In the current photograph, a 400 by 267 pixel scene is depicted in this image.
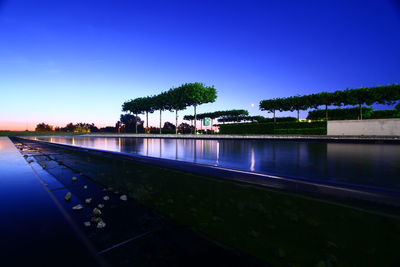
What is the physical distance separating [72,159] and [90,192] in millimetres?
3460

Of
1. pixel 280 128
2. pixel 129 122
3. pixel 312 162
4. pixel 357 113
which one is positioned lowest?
pixel 312 162

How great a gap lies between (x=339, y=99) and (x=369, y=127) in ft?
27.3

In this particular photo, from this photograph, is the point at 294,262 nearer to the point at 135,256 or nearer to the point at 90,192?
the point at 135,256

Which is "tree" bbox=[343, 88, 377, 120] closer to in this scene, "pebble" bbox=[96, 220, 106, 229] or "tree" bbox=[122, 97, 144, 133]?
"pebble" bbox=[96, 220, 106, 229]

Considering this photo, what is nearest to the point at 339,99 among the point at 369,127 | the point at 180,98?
the point at 369,127

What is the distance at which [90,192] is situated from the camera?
2.92m

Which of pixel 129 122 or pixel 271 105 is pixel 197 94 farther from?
pixel 129 122

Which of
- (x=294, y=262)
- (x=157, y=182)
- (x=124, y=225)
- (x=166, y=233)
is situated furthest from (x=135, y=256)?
(x=157, y=182)

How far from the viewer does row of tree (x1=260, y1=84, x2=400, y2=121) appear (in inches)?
902

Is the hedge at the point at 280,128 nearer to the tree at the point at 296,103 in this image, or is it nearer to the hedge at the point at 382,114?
the tree at the point at 296,103

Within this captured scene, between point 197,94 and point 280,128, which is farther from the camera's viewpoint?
point 197,94

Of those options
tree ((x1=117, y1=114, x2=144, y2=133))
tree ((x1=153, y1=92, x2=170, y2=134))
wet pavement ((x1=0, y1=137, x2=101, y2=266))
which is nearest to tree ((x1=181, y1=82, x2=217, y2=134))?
tree ((x1=153, y1=92, x2=170, y2=134))

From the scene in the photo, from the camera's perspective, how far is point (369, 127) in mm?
19609

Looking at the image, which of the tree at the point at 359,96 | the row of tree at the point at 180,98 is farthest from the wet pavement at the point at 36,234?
the tree at the point at 359,96
